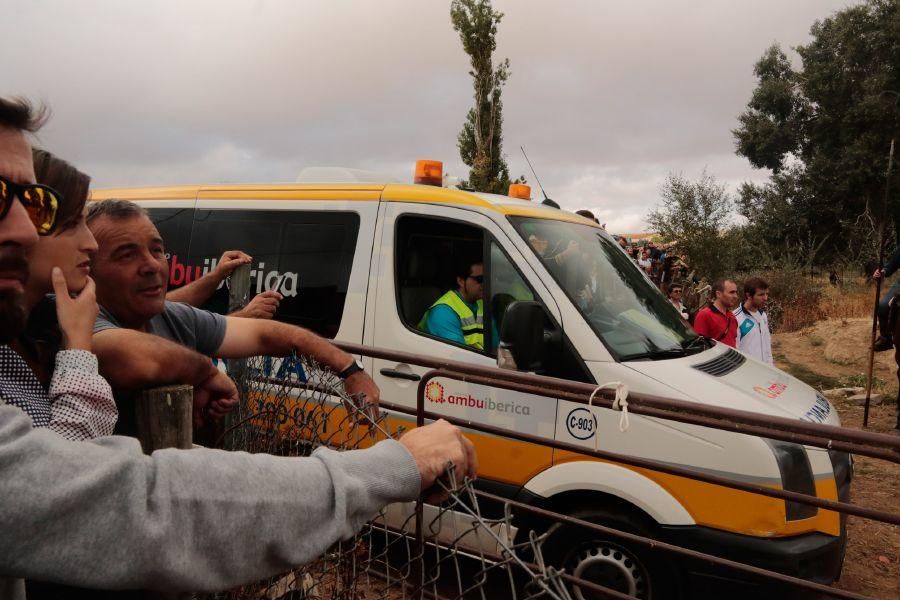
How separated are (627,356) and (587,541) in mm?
943

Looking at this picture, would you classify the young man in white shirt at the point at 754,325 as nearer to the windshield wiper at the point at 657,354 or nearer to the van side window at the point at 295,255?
the windshield wiper at the point at 657,354

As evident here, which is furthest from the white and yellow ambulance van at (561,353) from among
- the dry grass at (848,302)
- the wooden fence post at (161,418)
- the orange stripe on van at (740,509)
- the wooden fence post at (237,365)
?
the dry grass at (848,302)

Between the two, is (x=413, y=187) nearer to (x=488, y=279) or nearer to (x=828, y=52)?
(x=488, y=279)

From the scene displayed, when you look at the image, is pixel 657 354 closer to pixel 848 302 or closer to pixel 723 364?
pixel 723 364

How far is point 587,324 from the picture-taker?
314 centimetres

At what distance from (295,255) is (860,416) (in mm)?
7985

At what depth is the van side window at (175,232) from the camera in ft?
14.7

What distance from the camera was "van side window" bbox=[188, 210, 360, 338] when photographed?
12.5ft

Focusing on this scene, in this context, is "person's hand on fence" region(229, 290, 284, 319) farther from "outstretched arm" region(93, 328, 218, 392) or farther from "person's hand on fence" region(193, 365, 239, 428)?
"outstretched arm" region(93, 328, 218, 392)

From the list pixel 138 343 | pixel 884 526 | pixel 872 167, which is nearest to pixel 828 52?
pixel 872 167

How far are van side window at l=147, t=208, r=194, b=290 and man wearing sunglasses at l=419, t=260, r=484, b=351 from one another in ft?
6.72

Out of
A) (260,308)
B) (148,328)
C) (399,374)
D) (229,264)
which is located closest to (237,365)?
(260,308)

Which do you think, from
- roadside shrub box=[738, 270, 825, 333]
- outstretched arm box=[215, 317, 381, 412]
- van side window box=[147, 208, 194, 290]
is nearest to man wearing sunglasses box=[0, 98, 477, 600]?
outstretched arm box=[215, 317, 381, 412]

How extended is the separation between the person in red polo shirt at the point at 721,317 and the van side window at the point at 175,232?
4.57m
